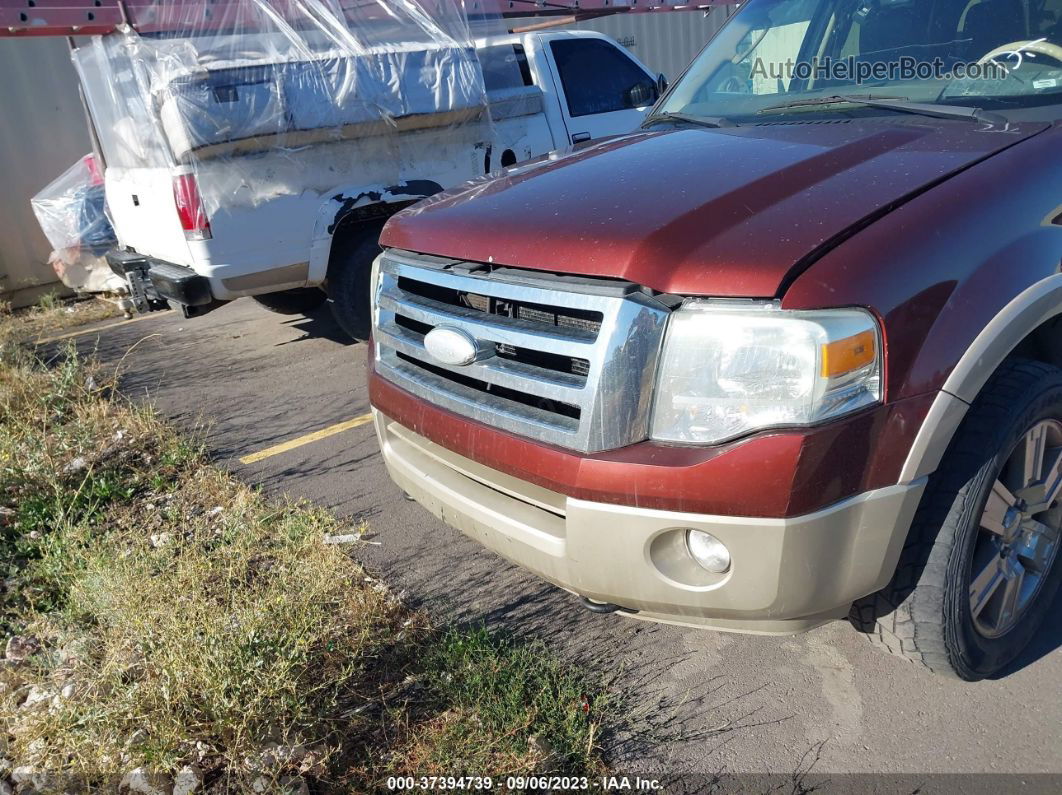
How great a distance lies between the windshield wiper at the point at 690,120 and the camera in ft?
10.4

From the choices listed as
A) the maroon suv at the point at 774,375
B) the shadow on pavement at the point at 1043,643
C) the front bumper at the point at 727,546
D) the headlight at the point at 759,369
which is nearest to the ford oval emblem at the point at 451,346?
the maroon suv at the point at 774,375

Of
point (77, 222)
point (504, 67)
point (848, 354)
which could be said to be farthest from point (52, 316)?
point (848, 354)

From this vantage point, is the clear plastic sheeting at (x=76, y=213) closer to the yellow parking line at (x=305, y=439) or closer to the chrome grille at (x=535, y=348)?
the yellow parking line at (x=305, y=439)

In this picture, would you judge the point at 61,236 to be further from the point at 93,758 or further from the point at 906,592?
the point at 906,592

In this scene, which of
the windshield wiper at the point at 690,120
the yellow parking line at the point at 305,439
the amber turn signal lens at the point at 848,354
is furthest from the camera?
the yellow parking line at the point at 305,439

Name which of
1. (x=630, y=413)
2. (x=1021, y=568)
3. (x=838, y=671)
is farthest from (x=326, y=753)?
(x=1021, y=568)

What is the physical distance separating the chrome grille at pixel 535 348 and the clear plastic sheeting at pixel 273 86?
2764 millimetres

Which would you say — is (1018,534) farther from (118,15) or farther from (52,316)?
(52,316)

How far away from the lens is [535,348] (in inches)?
84.6

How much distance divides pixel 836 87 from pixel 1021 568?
6.11 feet

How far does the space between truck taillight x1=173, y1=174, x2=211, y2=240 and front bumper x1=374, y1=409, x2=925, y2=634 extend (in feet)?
11.2

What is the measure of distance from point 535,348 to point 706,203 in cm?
59

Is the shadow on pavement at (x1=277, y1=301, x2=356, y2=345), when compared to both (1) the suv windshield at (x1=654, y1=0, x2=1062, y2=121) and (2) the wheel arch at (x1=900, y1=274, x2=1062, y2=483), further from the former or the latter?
(2) the wheel arch at (x1=900, y1=274, x2=1062, y2=483)

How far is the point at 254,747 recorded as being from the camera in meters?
2.25
